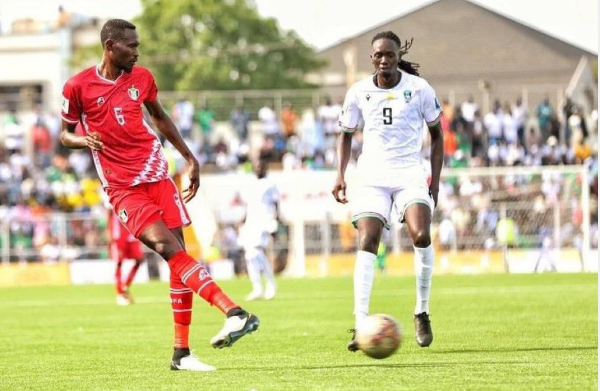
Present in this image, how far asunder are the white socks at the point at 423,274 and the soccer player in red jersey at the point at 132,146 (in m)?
2.30

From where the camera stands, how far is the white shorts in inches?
442

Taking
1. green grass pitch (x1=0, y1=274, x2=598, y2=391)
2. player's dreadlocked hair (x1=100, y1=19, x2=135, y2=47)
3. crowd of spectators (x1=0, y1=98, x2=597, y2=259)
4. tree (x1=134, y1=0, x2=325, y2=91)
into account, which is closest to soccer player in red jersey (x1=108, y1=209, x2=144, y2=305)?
green grass pitch (x1=0, y1=274, x2=598, y2=391)

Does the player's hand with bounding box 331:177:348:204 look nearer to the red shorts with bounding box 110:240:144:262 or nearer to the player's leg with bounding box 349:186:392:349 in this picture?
the player's leg with bounding box 349:186:392:349

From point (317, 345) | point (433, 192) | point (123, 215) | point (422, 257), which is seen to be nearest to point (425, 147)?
point (317, 345)

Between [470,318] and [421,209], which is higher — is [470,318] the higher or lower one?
the lower one

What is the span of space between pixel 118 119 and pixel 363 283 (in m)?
2.48

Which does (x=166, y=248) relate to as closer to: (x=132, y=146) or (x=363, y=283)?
(x=132, y=146)

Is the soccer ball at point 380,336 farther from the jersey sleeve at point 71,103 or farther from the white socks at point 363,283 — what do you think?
the jersey sleeve at point 71,103

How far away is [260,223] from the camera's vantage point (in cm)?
2241

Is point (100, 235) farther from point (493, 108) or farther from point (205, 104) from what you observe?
point (493, 108)

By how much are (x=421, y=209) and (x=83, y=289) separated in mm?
18488

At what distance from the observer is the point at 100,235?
3478 centimetres

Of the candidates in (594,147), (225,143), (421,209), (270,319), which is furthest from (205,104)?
(421,209)

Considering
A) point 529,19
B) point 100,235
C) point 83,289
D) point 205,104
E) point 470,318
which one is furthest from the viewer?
point 205,104
